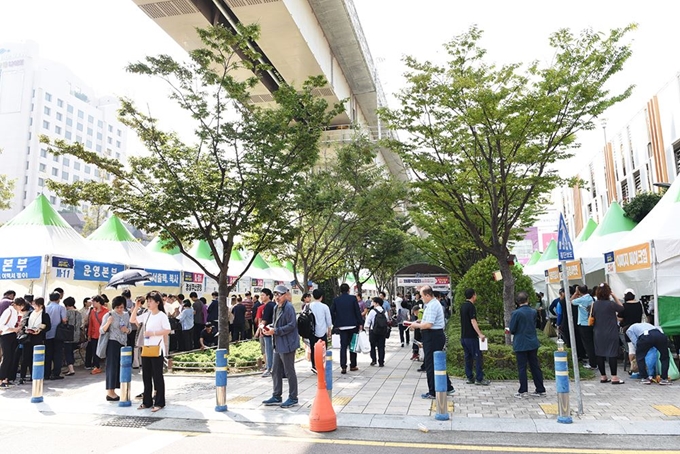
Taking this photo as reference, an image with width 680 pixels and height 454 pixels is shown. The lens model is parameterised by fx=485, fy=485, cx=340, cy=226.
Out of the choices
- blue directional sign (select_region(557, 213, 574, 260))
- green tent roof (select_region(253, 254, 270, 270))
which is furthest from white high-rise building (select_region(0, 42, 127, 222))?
blue directional sign (select_region(557, 213, 574, 260))

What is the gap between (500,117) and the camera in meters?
11.1

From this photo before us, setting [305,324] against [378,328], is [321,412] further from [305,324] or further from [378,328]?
[378,328]

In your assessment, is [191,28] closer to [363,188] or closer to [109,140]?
[363,188]

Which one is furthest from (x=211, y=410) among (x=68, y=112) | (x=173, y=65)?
(x=68, y=112)

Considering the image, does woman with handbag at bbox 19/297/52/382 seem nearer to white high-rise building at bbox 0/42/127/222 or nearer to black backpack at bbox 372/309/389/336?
black backpack at bbox 372/309/389/336

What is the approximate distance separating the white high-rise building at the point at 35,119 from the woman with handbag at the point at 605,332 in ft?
238

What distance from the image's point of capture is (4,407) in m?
8.09

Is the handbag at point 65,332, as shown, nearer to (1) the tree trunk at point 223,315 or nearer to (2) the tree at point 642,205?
(1) the tree trunk at point 223,315

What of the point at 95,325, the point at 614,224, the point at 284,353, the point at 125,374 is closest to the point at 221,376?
the point at 284,353

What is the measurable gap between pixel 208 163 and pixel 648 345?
33.4 feet

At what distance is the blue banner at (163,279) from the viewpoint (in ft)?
56.5

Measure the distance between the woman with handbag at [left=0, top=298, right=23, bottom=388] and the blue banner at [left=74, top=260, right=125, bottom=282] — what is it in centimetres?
332

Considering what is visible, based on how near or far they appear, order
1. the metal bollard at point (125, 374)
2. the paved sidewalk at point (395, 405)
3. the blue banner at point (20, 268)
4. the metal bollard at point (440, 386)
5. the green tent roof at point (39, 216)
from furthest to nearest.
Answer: the green tent roof at point (39, 216)
the blue banner at point (20, 268)
the metal bollard at point (125, 374)
the metal bollard at point (440, 386)
the paved sidewalk at point (395, 405)

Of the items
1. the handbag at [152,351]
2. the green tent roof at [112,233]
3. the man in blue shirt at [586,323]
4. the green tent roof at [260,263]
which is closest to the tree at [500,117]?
the man in blue shirt at [586,323]
